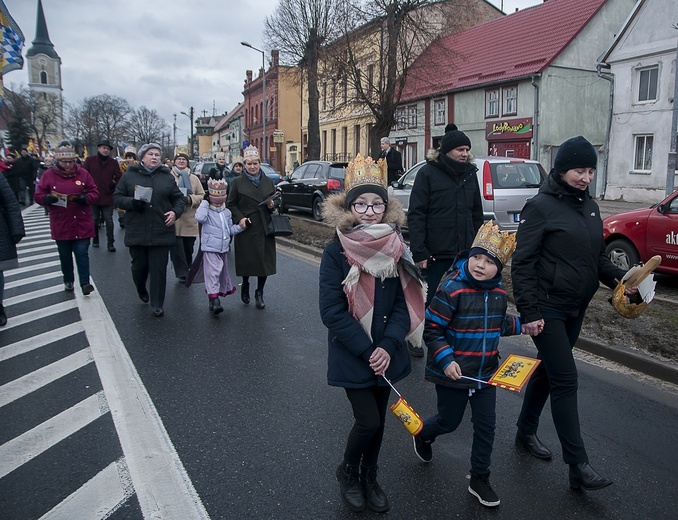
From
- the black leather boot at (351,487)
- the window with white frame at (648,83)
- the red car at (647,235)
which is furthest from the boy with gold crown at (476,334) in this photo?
the window with white frame at (648,83)

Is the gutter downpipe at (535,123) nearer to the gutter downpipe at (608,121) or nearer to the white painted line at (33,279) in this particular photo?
the gutter downpipe at (608,121)

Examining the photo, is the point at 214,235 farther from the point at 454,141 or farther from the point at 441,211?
the point at 454,141

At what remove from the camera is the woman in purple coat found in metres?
7.52

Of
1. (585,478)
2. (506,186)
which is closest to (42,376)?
(585,478)

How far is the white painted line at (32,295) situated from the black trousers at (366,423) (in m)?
6.20

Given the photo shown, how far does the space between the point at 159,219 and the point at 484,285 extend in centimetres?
477

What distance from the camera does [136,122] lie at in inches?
3164

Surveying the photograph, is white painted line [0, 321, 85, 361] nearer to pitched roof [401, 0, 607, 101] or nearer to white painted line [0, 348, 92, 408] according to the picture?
white painted line [0, 348, 92, 408]

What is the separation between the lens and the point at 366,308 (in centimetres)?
302

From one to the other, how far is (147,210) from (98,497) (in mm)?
4246

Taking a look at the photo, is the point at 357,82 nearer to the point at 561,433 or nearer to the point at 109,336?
the point at 109,336

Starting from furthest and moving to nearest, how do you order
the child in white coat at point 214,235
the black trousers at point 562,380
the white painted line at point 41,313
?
the child in white coat at point 214,235 < the white painted line at point 41,313 < the black trousers at point 562,380

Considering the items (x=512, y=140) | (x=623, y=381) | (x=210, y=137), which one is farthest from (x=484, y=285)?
(x=210, y=137)

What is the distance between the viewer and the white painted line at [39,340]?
5648 mm
